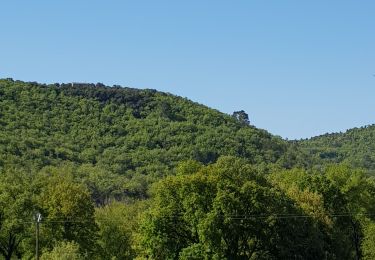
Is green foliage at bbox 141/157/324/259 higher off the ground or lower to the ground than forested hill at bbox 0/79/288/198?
lower

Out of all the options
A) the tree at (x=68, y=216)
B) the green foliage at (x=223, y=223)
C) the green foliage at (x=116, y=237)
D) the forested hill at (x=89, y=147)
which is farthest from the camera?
the forested hill at (x=89, y=147)

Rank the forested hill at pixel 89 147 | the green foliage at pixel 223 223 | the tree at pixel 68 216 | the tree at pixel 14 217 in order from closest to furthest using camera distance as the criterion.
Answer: the green foliage at pixel 223 223 → the tree at pixel 14 217 → the tree at pixel 68 216 → the forested hill at pixel 89 147

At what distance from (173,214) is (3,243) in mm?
16576

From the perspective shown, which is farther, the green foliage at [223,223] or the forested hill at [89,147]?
the forested hill at [89,147]

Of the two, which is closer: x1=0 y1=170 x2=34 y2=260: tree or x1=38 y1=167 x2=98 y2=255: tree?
x1=0 y1=170 x2=34 y2=260: tree

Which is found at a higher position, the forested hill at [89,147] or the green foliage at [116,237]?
the forested hill at [89,147]

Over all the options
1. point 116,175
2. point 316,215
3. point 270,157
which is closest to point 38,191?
point 316,215

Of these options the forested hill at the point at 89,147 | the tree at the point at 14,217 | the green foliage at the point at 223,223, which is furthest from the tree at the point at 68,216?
the forested hill at the point at 89,147

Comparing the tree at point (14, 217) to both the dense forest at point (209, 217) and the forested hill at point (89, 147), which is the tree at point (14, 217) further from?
the forested hill at point (89, 147)

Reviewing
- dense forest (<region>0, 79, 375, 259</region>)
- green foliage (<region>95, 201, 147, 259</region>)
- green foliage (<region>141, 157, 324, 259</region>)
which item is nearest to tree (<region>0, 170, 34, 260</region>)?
dense forest (<region>0, 79, 375, 259</region>)

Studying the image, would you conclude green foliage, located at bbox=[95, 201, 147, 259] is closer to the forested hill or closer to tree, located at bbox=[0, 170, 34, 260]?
tree, located at bbox=[0, 170, 34, 260]

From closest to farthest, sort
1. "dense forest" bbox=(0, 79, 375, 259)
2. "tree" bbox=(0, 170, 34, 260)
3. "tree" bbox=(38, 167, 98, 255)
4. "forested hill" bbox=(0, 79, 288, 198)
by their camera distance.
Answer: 1. "dense forest" bbox=(0, 79, 375, 259)
2. "tree" bbox=(0, 170, 34, 260)
3. "tree" bbox=(38, 167, 98, 255)
4. "forested hill" bbox=(0, 79, 288, 198)

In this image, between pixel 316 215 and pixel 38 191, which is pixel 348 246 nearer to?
pixel 316 215

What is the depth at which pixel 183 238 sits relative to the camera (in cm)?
5494
